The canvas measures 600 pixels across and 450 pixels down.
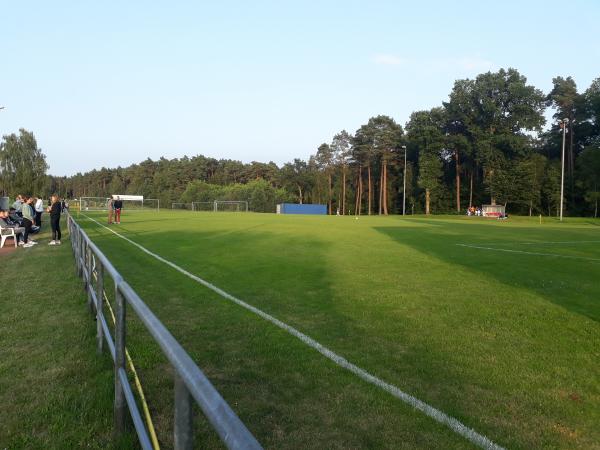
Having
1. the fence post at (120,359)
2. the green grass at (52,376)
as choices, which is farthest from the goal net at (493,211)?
the fence post at (120,359)

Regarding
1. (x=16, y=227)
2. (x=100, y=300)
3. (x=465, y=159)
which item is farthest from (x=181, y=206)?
(x=100, y=300)

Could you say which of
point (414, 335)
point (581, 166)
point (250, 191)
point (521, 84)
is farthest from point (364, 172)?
point (414, 335)

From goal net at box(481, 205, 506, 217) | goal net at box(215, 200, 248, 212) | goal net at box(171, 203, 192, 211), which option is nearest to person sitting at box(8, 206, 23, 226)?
goal net at box(481, 205, 506, 217)

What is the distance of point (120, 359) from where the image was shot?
142 inches

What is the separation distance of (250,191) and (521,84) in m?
47.6

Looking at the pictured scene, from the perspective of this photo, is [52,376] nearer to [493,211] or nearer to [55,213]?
[55,213]

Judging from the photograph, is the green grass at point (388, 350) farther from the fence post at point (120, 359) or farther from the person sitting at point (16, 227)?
the person sitting at point (16, 227)

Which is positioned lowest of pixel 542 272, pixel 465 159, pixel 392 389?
pixel 542 272

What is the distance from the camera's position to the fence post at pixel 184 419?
1.82 m

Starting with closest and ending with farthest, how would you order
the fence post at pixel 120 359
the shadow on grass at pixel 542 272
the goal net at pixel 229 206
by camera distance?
the fence post at pixel 120 359 < the shadow on grass at pixel 542 272 < the goal net at pixel 229 206

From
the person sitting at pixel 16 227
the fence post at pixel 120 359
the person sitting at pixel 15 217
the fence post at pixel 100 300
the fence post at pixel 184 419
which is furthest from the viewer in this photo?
the person sitting at pixel 15 217

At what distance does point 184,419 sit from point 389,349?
4375 mm

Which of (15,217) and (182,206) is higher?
(15,217)

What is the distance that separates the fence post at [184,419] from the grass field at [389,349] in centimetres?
186
